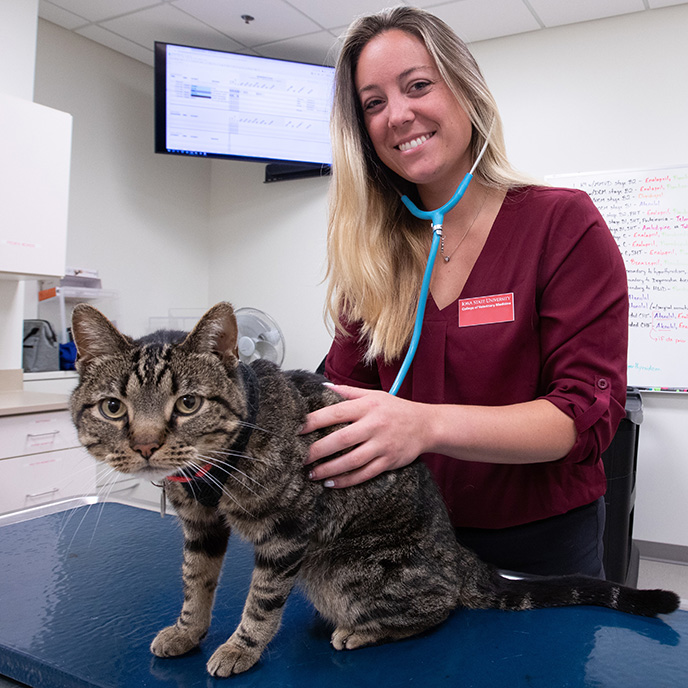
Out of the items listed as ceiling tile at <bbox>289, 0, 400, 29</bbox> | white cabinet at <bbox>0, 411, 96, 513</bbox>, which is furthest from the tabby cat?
ceiling tile at <bbox>289, 0, 400, 29</bbox>

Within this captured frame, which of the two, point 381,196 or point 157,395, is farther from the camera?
point 381,196

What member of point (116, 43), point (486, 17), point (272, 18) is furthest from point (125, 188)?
point (486, 17)

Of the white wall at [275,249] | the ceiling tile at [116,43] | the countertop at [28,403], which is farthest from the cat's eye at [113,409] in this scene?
the ceiling tile at [116,43]

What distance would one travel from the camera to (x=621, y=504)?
2.58m

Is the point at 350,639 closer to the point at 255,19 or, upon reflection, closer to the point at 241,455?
the point at 241,455

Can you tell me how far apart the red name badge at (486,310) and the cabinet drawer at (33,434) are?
1.83 meters

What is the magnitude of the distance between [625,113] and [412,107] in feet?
8.87

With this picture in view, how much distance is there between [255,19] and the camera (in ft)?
10.8

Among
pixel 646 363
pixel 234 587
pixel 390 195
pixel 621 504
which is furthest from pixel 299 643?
pixel 646 363

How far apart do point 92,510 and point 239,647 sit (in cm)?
76

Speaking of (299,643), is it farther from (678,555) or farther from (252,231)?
(252,231)

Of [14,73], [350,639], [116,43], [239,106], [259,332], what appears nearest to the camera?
[350,639]

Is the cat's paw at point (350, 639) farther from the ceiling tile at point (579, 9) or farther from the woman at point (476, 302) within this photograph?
the ceiling tile at point (579, 9)

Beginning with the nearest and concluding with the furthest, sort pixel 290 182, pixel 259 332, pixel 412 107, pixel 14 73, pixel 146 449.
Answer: pixel 146 449
pixel 412 107
pixel 14 73
pixel 259 332
pixel 290 182
